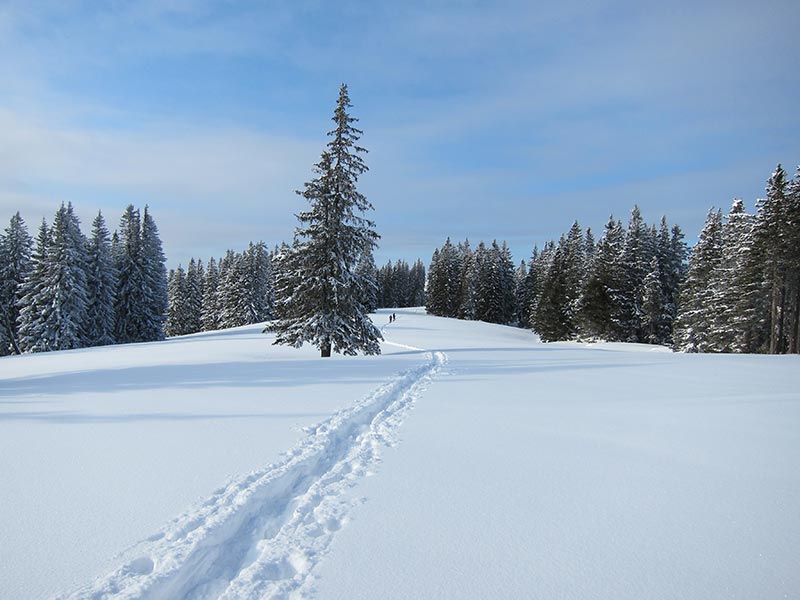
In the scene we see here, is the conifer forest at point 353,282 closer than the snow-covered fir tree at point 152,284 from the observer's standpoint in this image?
Yes

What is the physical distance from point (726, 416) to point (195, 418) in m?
9.70

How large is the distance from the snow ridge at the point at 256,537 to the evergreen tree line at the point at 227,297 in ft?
188

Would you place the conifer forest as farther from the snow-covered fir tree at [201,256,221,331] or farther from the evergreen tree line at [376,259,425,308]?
the evergreen tree line at [376,259,425,308]

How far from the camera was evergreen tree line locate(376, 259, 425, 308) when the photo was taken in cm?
10175

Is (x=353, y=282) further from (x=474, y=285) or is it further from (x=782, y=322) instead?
(x=474, y=285)

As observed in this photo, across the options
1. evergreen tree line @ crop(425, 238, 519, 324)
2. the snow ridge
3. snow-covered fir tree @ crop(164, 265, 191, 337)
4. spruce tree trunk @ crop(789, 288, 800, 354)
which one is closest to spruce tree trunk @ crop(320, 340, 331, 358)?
the snow ridge

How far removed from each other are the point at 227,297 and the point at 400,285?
50.6 metres

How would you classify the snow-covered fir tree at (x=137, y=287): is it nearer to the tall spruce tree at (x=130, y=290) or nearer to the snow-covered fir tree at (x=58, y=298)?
the tall spruce tree at (x=130, y=290)

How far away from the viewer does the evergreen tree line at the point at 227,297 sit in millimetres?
60031

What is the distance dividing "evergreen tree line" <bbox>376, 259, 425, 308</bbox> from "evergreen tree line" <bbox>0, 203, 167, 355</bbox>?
54.9 m

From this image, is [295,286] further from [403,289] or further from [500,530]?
[403,289]

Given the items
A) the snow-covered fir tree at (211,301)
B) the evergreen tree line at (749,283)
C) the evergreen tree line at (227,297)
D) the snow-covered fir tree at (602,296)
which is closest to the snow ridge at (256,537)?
the evergreen tree line at (749,283)

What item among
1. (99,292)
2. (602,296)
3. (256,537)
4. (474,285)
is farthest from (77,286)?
(474,285)

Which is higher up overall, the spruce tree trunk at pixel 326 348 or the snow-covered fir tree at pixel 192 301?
the snow-covered fir tree at pixel 192 301
